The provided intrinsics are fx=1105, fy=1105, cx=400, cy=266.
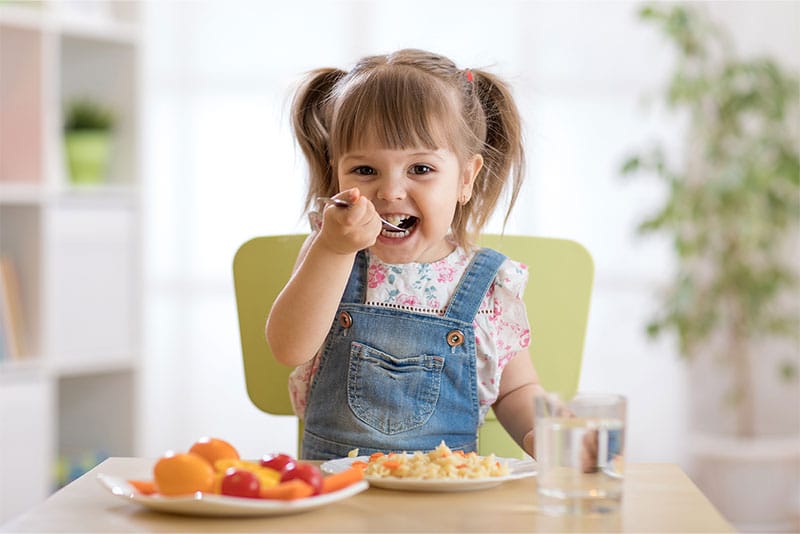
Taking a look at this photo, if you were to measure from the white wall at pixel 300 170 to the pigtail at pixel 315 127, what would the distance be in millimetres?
2065

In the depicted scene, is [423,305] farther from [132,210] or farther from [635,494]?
[132,210]

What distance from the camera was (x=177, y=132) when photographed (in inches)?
146

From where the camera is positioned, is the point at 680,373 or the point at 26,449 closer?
the point at 26,449

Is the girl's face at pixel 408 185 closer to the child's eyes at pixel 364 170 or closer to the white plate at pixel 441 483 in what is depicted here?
the child's eyes at pixel 364 170

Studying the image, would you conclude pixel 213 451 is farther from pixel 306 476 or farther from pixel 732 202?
pixel 732 202

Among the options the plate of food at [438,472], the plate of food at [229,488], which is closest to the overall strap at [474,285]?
the plate of food at [438,472]

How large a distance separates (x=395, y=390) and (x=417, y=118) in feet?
1.05

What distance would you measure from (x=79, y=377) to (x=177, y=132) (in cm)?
96

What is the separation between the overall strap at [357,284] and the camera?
136cm

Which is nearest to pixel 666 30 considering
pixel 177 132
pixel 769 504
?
pixel 769 504

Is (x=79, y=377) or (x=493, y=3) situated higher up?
(x=493, y=3)

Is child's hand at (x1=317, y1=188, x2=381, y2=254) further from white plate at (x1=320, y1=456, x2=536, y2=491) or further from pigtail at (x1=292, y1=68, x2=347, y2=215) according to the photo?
pigtail at (x1=292, y1=68, x2=347, y2=215)

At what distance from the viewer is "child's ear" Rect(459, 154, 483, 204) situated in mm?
1418

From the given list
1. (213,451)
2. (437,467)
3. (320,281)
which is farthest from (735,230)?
(213,451)
